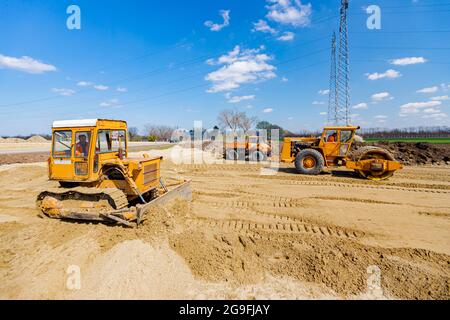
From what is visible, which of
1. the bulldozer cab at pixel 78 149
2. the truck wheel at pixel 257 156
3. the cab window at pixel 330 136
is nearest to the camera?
the bulldozer cab at pixel 78 149

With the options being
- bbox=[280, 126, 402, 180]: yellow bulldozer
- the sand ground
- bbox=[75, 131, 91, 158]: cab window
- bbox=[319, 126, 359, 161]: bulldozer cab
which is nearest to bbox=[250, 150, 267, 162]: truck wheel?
bbox=[280, 126, 402, 180]: yellow bulldozer

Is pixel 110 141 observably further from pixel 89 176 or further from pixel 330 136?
pixel 330 136

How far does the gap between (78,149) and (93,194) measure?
3.78ft

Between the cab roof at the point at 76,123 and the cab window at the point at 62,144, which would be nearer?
the cab roof at the point at 76,123

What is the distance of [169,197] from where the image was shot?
20.6ft

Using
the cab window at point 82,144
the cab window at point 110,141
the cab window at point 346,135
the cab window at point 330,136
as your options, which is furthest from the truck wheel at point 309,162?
the cab window at point 82,144

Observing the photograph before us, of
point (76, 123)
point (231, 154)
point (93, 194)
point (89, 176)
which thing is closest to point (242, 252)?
point (93, 194)

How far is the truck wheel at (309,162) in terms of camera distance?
11.5 meters

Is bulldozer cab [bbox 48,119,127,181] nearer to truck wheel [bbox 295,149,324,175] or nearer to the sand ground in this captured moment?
the sand ground

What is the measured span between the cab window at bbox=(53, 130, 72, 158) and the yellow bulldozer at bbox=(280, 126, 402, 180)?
30.8 feet

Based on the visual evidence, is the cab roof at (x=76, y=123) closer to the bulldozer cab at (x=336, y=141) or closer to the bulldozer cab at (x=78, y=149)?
the bulldozer cab at (x=78, y=149)

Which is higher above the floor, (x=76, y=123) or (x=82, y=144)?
(x=76, y=123)
